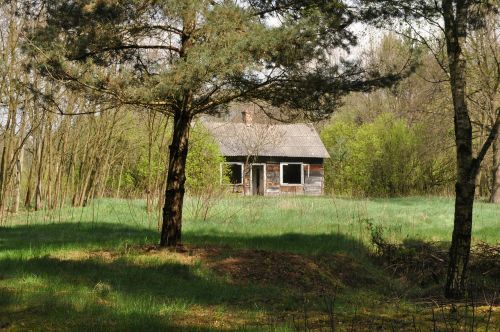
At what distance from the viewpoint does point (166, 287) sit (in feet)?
23.0

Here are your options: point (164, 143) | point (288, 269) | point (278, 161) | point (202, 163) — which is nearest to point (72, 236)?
point (288, 269)

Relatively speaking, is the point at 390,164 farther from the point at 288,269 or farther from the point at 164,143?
the point at 288,269

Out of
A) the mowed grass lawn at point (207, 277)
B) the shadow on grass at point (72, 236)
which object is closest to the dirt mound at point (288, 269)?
the mowed grass lawn at point (207, 277)

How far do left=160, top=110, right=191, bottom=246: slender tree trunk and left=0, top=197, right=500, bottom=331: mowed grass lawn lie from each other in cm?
42

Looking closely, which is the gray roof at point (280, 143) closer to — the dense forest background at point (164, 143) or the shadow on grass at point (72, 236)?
the dense forest background at point (164, 143)

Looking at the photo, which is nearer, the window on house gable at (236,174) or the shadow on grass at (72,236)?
the shadow on grass at (72,236)

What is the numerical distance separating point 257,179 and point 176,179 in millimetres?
28892

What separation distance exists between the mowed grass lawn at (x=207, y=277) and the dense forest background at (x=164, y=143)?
8.29ft

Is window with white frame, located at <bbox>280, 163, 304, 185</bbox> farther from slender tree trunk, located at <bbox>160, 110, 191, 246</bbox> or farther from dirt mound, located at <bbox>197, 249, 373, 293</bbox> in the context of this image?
slender tree trunk, located at <bbox>160, 110, 191, 246</bbox>

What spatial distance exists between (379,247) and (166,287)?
16.2 feet

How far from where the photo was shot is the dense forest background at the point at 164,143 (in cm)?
1616

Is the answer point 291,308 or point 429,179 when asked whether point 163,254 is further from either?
point 429,179

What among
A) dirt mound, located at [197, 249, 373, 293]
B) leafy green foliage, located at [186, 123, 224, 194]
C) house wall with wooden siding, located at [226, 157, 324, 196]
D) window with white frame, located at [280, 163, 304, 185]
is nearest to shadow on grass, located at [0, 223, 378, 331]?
dirt mound, located at [197, 249, 373, 293]

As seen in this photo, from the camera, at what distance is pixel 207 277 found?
7.80 metres
